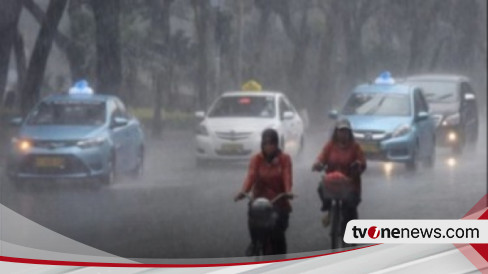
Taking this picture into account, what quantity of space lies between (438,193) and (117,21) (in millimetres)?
1619

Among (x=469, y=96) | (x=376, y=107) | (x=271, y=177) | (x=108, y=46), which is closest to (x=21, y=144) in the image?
(x=108, y=46)

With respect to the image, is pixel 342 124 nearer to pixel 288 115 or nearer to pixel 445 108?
pixel 288 115

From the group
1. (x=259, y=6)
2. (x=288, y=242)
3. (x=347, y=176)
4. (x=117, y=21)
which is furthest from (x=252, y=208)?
(x=117, y=21)

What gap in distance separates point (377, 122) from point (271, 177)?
568mm

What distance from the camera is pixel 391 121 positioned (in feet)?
13.5

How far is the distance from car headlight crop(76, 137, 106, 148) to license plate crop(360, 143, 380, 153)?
4.31 ft

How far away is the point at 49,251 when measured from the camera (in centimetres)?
270

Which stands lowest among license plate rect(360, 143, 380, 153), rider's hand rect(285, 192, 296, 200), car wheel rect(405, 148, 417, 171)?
rider's hand rect(285, 192, 296, 200)

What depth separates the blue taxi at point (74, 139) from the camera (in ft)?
9.00

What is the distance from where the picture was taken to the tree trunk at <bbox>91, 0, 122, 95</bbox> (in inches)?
116

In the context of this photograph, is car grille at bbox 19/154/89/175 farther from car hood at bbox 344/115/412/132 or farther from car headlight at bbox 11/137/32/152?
car hood at bbox 344/115/412/132

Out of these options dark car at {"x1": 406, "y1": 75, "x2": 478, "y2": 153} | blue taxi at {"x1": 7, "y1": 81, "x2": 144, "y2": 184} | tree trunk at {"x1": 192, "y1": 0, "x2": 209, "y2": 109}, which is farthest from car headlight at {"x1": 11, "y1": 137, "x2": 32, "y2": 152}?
dark car at {"x1": 406, "y1": 75, "x2": 478, "y2": 153}

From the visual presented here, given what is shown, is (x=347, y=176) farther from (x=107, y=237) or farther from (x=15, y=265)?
(x=15, y=265)

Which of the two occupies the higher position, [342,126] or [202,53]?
[202,53]
